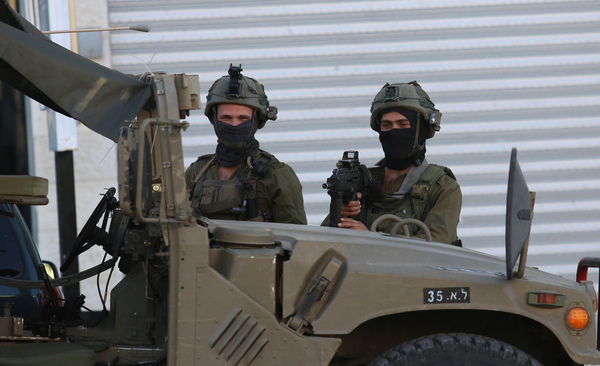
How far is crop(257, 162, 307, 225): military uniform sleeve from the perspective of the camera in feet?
17.6

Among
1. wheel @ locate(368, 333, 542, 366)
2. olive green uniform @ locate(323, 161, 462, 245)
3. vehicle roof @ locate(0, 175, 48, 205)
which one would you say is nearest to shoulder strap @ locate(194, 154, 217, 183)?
olive green uniform @ locate(323, 161, 462, 245)

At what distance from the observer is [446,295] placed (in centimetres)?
A: 379

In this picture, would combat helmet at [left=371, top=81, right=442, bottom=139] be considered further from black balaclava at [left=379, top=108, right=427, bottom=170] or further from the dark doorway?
the dark doorway

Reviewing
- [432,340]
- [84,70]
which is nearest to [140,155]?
[84,70]

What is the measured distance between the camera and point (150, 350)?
162 inches

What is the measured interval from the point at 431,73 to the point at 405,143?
3.86m

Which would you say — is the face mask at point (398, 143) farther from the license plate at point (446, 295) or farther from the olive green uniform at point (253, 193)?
the license plate at point (446, 295)

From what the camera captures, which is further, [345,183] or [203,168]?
[203,168]

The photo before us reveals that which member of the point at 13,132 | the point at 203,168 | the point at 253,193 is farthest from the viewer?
the point at 13,132

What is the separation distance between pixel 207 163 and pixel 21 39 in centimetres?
209

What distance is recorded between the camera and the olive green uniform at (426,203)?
5035 mm

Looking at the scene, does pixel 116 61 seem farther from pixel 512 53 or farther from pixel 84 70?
pixel 84 70

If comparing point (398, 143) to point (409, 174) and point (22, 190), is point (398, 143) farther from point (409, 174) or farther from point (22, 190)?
point (22, 190)

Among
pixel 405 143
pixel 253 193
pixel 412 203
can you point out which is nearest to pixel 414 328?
pixel 412 203
